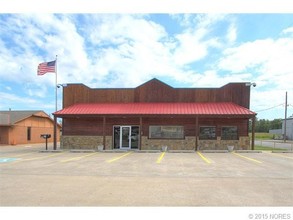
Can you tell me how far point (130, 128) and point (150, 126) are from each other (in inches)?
65.2

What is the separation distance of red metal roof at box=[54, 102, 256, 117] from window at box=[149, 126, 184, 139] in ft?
5.29

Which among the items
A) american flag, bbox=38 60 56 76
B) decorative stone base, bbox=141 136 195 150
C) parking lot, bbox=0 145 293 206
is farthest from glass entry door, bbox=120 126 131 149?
parking lot, bbox=0 145 293 206

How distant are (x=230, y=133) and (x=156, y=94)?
6.79 m

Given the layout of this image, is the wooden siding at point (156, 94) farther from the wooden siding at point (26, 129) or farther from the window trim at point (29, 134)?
the window trim at point (29, 134)

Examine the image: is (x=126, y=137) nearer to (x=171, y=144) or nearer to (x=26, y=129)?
(x=171, y=144)

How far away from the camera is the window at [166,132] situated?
21219 millimetres

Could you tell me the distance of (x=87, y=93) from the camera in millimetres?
23234

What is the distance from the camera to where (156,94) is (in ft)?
73.3

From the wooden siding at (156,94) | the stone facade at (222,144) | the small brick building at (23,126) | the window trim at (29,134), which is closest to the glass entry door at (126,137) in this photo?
the wooden siding at (156,94)

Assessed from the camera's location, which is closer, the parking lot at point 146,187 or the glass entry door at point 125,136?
the parking lot at point 146,187

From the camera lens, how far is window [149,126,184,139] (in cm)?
2122

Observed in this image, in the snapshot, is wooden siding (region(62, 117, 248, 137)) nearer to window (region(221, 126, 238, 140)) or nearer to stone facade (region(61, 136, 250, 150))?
window (region(221, 126, 238, 140))
